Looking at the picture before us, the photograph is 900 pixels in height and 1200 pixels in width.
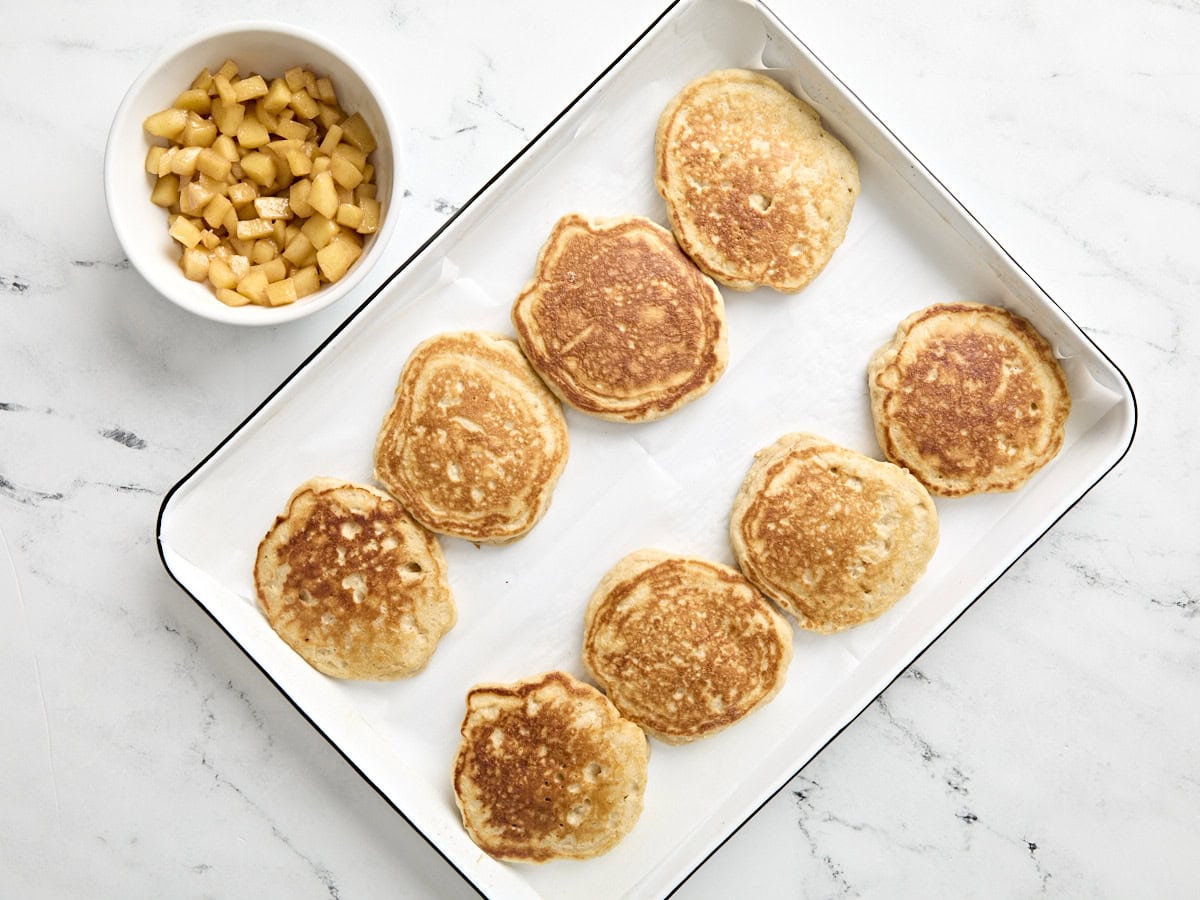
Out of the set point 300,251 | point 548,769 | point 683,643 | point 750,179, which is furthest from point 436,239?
point 548,769

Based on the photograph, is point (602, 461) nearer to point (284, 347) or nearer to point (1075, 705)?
point (284, 347)

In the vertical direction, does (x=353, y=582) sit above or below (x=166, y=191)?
below

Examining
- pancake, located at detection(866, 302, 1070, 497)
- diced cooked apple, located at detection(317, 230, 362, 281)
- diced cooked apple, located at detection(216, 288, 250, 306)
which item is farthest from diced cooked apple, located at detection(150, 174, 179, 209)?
pancake, located at detection(866, 302, 1070, 497)

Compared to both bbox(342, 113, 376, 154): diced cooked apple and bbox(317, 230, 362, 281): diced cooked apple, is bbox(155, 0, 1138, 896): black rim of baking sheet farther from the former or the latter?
bbox(342, 113, 376, 154): diced cooked apple

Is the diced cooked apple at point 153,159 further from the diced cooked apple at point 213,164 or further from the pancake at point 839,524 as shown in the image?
the pancake at point 839,524

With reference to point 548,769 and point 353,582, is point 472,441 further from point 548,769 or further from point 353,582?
point 548,769

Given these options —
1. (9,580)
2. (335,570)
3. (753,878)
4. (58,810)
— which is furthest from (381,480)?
(753,878)

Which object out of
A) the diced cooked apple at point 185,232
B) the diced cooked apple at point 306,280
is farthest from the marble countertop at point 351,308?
the diced cooked apple at point 185,232
